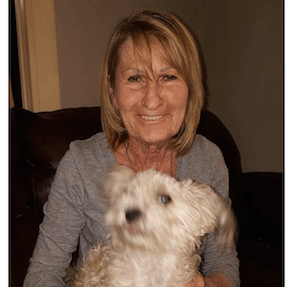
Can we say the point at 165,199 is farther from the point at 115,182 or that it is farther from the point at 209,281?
the point at 209,281

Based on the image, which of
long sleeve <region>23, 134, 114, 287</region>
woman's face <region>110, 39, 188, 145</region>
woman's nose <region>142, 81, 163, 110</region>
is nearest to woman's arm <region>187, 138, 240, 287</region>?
woman's face <region>110, 39, 188, 145</region>

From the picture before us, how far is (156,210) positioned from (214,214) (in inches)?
9.1

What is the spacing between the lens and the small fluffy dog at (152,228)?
→ 1132 mm

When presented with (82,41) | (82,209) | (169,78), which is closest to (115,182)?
(82,209)

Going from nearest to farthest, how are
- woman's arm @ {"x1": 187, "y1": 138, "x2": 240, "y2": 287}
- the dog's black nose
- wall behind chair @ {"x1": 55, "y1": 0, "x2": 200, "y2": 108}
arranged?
the dog's black nose
woman's arm @ {"x1": 187, "y1": 138, "x2": 240, "y2": 287}
wall behind chair @ {"x1": 55, "y1": 0, "x2": 200, "y2": 108}

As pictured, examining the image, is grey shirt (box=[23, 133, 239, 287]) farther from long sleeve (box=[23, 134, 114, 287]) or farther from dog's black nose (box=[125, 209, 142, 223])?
dog's black nose (box=[125, 209, 142, 223])

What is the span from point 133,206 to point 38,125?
0.90 meters

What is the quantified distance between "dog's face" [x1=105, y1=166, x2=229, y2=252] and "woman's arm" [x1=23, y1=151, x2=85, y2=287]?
200 mm

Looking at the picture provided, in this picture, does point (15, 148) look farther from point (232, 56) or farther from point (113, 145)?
point (232, 56)

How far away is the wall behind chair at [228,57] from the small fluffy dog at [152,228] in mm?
1607

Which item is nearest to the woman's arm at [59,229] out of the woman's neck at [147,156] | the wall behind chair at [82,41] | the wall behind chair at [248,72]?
the woman's neck at [147,156]

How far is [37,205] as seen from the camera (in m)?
1.75

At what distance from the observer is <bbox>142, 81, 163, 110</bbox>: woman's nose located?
1.33 meters

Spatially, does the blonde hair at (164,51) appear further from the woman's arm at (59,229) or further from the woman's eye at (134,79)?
the woman's arm at (59,229)
